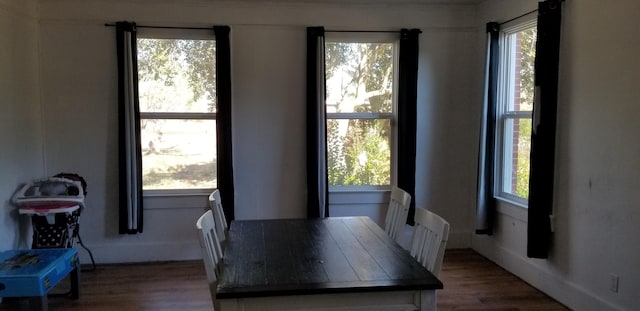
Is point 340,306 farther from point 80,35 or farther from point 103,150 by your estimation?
point 80,35

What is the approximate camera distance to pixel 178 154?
4699mm

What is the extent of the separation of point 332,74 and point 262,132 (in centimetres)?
89

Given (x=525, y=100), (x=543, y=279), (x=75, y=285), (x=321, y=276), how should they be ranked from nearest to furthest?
(x=321, y=276), (x=75, y=285), (x=543, y=279), (x=525, y=100)

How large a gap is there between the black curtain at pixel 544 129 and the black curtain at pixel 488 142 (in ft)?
2.49

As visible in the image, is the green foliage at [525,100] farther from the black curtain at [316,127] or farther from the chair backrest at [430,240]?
the chair backrest at [430,240]

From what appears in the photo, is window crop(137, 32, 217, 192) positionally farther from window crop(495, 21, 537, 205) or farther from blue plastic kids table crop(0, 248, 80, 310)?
window crop(495, 21, 537, 205)

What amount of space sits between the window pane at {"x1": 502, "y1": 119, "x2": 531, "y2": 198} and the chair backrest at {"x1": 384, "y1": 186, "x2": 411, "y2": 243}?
1662 mm

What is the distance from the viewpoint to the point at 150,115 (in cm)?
460

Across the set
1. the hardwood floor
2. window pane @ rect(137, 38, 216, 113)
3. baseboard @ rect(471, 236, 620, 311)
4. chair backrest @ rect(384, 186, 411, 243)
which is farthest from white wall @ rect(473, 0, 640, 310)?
window pane @ rect(137, 38, 216, 113)

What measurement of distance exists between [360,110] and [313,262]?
2820mm

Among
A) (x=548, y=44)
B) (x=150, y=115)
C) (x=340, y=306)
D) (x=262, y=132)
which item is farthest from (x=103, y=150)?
(x=548, y=44)

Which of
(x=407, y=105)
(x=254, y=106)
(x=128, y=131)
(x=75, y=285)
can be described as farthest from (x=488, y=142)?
(x=75, y=285)

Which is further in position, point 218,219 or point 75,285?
point 75,285

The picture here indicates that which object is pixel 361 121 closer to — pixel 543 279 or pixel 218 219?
pixel 543 279
